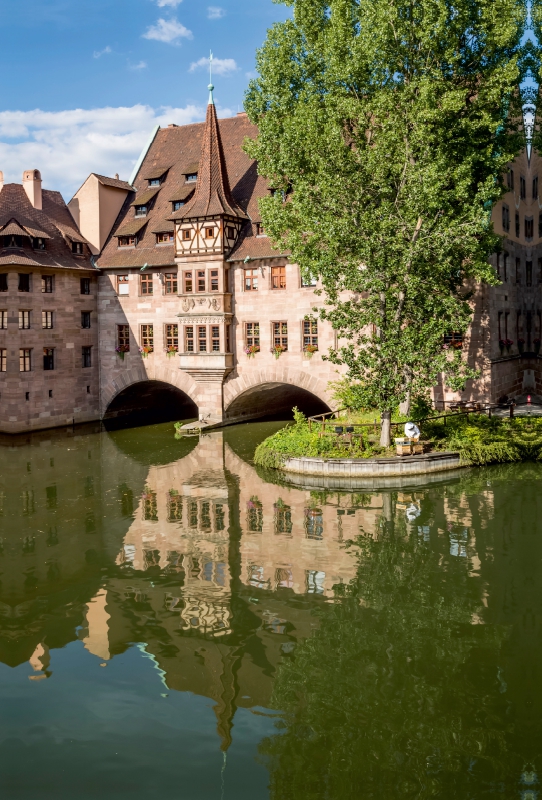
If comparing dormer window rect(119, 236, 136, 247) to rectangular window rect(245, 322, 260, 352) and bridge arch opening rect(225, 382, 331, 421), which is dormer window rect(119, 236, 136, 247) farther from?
bridge arch opening rect(225, 382, 331, 421)

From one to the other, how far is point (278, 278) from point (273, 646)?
23.4m

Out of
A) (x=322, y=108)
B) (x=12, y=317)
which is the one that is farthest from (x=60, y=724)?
(x=12, y=317)

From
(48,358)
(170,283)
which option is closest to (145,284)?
(170,283)

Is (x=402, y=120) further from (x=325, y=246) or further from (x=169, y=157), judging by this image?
(x=169, y=157)

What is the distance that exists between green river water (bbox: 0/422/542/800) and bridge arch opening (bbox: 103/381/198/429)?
17.1m

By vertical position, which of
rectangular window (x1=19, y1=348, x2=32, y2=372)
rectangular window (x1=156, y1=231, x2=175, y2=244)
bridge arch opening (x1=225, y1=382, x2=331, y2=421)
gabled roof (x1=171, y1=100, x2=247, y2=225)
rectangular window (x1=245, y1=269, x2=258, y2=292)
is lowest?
bridge arch opening (x1=225, y1=382, x2=331, y2=421)

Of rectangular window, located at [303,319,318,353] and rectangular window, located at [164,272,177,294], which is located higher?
rectangular window, located at [164,272,177,294]

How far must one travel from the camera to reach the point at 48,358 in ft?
120

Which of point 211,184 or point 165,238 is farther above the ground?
point 211,184

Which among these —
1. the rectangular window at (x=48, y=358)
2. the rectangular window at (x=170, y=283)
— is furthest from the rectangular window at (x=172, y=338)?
the rectangular window at (x=48, y=358)

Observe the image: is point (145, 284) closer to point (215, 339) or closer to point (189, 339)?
point (189, 339)

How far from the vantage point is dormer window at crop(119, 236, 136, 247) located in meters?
37.9

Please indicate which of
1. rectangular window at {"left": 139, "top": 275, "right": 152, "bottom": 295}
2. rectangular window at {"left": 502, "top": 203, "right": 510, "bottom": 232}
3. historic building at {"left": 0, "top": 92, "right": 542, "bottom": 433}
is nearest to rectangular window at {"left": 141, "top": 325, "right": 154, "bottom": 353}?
historic building at {"left": 0, "top": 92, "right": 542, "bottom": 433}

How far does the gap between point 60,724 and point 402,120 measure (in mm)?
20145
